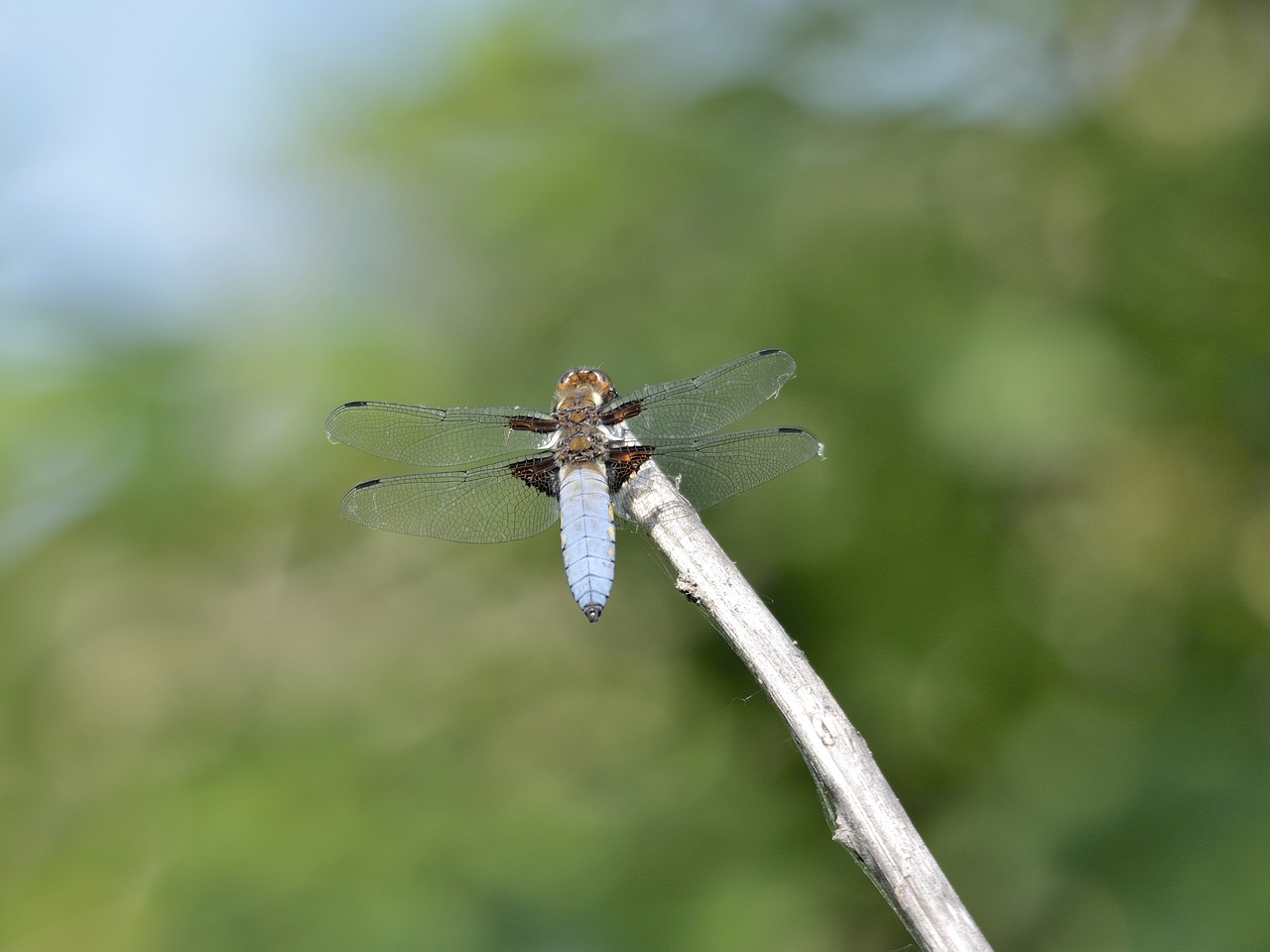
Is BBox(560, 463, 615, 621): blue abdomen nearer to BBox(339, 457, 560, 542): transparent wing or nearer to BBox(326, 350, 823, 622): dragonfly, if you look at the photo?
BBox(326, 350, 823, 622): dragonfly

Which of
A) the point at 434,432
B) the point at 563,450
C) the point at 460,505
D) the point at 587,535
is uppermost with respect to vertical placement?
the point at 434,432

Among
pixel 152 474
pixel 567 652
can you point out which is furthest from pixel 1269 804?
pixel 152 474

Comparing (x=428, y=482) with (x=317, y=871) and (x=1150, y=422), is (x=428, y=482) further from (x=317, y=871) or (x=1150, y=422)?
(x=1150, y=422)

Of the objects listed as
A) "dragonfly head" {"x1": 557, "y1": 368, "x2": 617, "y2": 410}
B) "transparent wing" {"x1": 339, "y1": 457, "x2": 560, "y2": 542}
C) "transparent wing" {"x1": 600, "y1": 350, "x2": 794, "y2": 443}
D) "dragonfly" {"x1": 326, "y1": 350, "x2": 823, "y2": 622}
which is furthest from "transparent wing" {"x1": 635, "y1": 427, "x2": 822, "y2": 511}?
"transparent wing" {"x1": 339, "y1": 457, "x2": 560, "y2": 542}

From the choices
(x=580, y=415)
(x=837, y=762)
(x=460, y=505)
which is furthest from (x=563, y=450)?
(x=837, y=762)

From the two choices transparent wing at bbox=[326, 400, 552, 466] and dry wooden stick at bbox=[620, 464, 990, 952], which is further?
transparent wing at bbox=[326, 400, 552, 466]

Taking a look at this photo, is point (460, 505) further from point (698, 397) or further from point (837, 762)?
point (837, 762)
